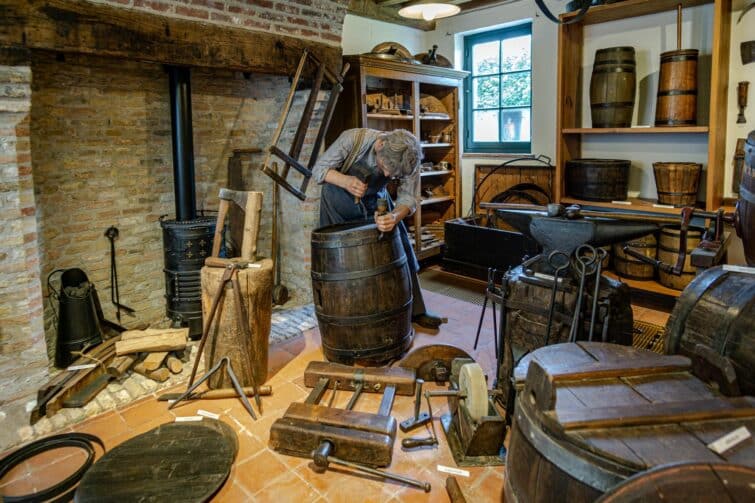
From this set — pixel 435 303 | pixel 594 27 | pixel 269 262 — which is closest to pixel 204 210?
pixel 269 262

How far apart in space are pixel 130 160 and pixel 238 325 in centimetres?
174

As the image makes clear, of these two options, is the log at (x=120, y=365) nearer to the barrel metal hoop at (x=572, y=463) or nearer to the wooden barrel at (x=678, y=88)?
the barrel metal hoop at (x=572, y=463)

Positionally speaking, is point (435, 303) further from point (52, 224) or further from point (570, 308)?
point (52, 224)

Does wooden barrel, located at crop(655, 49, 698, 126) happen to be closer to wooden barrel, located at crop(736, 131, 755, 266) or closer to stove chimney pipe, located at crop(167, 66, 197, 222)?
wooden barrel, located at crop(736, 131, 755, 266)

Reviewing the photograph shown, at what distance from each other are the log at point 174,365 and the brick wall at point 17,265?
65 cm

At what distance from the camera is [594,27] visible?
15.5 ft

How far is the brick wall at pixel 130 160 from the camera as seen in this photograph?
3.43 metres

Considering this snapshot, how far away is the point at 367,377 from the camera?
112 inches

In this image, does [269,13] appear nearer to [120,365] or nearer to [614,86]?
[120,365]

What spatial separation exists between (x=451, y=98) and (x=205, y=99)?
2.64m

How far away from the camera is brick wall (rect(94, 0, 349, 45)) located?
3090mm

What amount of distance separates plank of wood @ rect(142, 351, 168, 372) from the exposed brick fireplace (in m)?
0.53

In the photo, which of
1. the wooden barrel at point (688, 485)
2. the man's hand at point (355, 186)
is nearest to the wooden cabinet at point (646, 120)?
the man's hand at point (355, 186)

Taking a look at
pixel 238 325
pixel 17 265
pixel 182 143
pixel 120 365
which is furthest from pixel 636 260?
pixel 17 265
